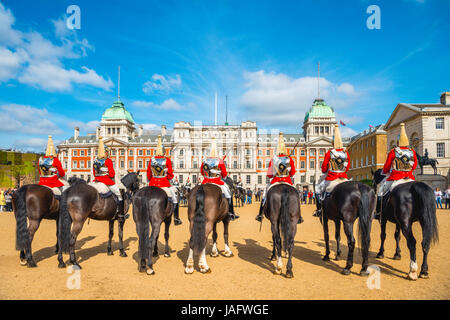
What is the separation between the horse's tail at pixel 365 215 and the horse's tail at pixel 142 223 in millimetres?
4233

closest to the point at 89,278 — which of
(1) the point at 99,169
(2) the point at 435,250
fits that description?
(1) the point at 99,169

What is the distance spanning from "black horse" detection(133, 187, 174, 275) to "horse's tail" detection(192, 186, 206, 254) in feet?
2.69

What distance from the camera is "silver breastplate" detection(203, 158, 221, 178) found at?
6812 millimetres

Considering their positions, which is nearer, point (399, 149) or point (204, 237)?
point (204, 237)

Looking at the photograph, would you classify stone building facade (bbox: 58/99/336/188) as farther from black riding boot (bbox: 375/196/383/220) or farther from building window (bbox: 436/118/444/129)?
black riding boot (bbox: 375/196/383/220)

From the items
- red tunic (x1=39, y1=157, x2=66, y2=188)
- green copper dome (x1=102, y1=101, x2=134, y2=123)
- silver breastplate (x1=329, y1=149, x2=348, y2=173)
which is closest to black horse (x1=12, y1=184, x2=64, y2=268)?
red tunic (x1=39, y1=157, x2=66, y2=188)

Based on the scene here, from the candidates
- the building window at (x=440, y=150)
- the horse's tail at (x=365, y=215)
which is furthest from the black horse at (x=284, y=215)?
the building window at (x=440, y=150)

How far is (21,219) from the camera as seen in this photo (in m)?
6.16

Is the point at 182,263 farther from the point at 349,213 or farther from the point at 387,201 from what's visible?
the point at 387,201

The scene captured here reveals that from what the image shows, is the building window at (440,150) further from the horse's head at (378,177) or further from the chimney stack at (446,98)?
the horse's head at (378,177)

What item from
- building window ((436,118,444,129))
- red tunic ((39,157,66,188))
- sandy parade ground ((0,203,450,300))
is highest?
building window ((436,118,444,129))

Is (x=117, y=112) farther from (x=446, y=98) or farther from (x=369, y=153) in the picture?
(x=446, y=98)

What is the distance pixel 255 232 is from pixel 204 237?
581 centimetres

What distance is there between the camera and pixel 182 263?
6.39 metres
